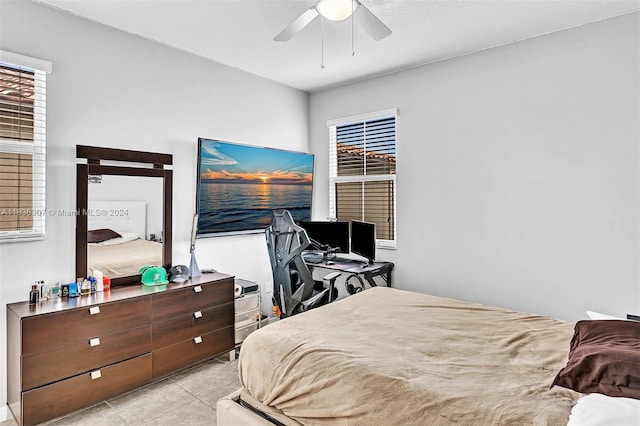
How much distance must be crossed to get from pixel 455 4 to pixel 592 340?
2264 mm

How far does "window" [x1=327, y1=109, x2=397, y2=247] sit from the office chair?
1241 millimetres

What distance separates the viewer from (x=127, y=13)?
2789 mm

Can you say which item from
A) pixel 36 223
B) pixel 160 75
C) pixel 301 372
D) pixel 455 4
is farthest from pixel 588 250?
pixel 36 223

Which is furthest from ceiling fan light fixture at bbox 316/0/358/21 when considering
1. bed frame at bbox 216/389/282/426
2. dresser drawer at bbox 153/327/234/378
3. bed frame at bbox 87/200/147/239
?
dresser drawer at bbox 153/327/234/378

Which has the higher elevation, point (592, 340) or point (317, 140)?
point (317, 140)

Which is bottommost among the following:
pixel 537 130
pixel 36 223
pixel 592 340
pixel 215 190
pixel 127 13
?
pixel 592 340

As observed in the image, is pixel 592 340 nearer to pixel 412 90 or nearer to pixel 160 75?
pixel 412 90

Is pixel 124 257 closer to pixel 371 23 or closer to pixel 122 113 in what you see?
pixel 122 113

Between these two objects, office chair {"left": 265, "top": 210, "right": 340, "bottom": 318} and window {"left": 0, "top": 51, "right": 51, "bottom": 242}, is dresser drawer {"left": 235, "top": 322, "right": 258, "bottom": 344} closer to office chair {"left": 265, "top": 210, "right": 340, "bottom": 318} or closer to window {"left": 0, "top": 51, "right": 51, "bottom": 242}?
office chair {"left": 265, "top": 210, "right": 340, "bottom": 318}

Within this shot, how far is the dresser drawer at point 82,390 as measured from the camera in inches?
90.0

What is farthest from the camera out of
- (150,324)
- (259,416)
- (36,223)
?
(150,324)

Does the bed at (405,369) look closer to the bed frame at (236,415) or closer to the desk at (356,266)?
the bed frame at (236,415)

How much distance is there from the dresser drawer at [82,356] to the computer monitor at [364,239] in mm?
2172

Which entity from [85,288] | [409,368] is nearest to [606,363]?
[409,368]
